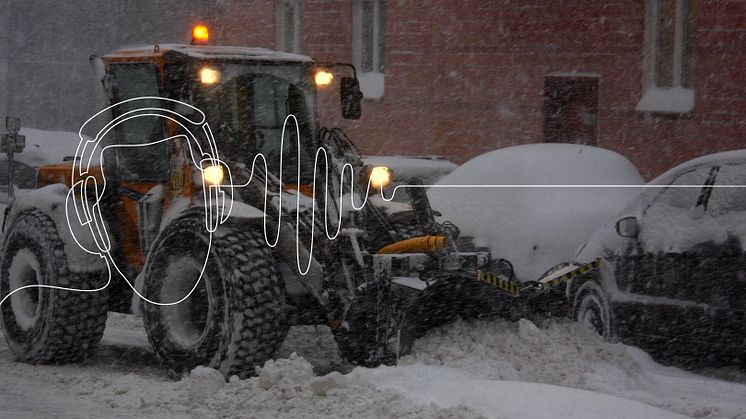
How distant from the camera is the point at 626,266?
28.7 feet

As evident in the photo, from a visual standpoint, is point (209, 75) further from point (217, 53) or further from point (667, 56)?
point (667, 56)

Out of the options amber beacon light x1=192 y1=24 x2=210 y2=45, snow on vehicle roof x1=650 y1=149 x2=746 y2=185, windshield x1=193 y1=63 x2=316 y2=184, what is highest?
amber beacon light x1=192 y1=24 x2=210 y2=45

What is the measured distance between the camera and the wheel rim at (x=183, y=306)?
301 inches

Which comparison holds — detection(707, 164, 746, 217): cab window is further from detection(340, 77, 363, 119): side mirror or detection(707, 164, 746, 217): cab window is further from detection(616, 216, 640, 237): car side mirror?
detection(340, 77, 363, 119): side mirror

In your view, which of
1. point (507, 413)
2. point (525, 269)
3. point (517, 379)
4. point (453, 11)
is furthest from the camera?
point (453, 11)

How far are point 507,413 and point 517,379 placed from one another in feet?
3.47

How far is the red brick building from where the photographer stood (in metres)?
18.5

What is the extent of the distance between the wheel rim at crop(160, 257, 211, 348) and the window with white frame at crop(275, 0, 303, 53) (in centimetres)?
1632

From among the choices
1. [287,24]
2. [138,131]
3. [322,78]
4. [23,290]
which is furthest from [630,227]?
[287,24]

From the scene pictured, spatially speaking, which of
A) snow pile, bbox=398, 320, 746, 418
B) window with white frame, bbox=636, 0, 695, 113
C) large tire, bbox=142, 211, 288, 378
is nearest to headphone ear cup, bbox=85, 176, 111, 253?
large tire, bbox=142, 211, 288, 378

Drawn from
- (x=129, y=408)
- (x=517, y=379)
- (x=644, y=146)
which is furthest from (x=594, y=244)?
(x=644, y=146)

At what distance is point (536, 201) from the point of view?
11.0 m

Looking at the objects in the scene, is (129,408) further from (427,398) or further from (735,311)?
(735,311)

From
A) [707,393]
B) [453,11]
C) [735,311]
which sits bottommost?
[707,393]
